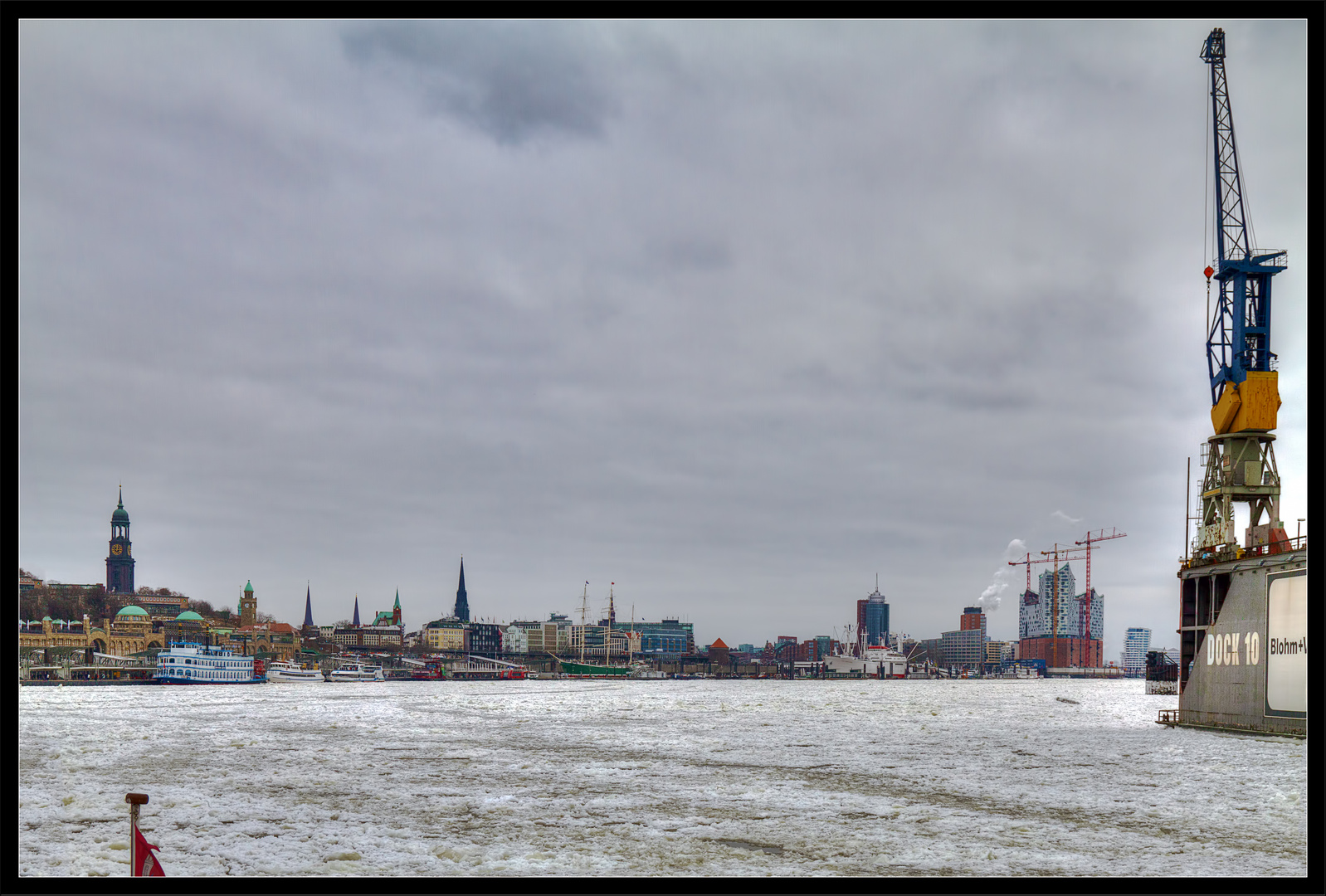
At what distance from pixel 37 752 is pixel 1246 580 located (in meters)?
53.7

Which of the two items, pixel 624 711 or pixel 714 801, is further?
pixel 624 711

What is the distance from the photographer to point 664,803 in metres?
27.6

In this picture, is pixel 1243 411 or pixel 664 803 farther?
pixel 1243 411

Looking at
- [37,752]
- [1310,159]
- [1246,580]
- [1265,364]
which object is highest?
[1265,364]

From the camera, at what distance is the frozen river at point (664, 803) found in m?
19.6

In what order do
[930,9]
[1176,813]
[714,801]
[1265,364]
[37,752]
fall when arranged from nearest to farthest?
1. [930,9]
2. [1176,813]
3. [714,801]
4. [37,752]
5. [1265,364]

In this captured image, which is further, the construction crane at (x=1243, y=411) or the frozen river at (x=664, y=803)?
the construction crane at (x=1243, y=411)

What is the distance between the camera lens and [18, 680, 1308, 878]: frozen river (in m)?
19.6

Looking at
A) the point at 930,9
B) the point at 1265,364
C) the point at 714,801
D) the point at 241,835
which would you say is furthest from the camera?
the point at 1265,364

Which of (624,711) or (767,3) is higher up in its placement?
(767,3)

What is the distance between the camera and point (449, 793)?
29281mm

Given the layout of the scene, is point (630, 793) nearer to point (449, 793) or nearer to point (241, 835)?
point (449, 793)

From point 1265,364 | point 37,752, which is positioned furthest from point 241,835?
point 1265,364

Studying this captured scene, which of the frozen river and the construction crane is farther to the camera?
the construction crane
